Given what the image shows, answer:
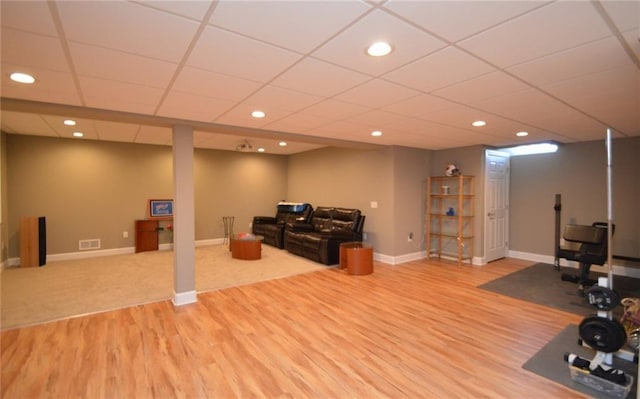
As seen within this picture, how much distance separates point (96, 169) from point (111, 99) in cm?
436

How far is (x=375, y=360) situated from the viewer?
261 centimetres

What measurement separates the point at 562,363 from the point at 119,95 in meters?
4.64

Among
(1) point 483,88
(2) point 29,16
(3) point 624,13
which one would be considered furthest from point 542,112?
(2) point 29,16

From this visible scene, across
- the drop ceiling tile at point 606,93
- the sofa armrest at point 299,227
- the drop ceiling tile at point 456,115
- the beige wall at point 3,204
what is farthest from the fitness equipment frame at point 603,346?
the beige wall at point 3,204

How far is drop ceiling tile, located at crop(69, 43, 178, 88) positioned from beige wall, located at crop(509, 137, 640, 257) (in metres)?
6.61

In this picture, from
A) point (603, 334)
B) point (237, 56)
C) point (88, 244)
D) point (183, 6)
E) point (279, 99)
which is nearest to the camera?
point (183, 6)

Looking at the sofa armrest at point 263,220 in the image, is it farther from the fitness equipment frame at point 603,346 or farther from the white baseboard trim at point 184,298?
the fitness equipment frame at point 603,346

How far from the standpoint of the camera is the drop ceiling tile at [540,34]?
1.56m

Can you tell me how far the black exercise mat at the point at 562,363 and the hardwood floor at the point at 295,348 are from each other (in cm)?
8

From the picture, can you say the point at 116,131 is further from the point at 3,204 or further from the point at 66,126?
the point at 3,204

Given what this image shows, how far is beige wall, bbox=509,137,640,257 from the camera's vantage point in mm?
5078

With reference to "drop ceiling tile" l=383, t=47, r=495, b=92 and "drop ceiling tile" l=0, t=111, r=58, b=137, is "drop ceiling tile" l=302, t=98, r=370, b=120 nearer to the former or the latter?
"drop ceiling tile" l=383, t=47, r=495, b=92

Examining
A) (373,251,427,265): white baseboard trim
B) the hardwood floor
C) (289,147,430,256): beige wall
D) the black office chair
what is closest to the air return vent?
the hardwood floor

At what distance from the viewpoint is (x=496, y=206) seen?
620 centimetres
